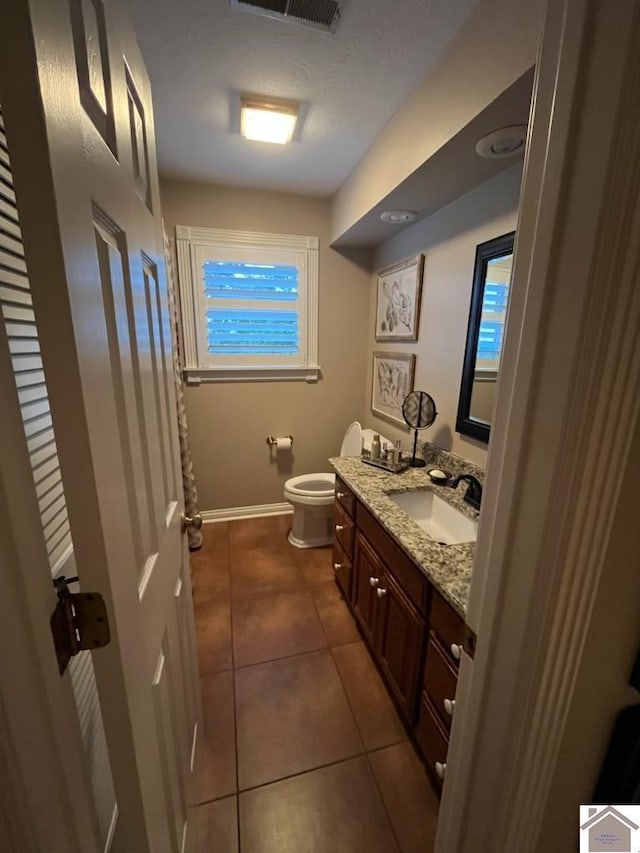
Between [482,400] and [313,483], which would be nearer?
[482,400]

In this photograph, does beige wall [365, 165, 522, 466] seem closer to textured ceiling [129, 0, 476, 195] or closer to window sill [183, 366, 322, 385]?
textured ceiling [129, 0, 476, 195]

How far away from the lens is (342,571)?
196 cm

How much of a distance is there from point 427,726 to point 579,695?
0.88m

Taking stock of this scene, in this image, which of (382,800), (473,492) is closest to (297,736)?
(382,800)

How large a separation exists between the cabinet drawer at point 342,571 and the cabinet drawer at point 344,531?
46 mm

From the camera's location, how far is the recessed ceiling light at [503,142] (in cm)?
112

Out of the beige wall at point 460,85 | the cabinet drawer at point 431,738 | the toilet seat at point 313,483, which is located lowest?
the cabinet drawer at point 431,738

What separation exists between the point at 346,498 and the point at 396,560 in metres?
0.56

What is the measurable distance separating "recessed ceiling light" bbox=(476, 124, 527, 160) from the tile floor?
2224 millimetres

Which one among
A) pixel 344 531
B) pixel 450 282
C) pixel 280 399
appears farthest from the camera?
pixel 280 399

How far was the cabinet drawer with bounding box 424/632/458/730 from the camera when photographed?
40.8 inches

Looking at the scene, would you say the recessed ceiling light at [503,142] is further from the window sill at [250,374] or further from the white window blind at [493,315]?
the window sill at [250,374]

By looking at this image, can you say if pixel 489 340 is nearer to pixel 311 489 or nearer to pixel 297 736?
pixel 311 489

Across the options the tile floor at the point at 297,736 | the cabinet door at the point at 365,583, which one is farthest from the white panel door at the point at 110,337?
the cabinet door at the point at 365,583
